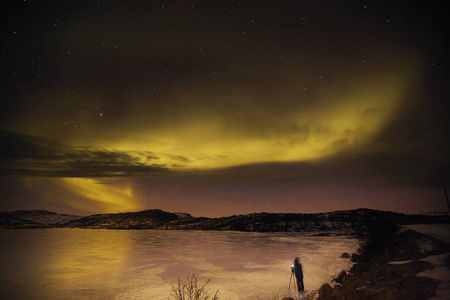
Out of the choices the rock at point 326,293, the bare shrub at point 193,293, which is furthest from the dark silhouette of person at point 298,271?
the bare shrub at point 193,293

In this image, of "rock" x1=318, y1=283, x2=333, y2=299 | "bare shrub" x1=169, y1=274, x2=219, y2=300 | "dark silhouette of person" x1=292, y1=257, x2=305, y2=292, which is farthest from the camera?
"dark silhouette of person" x1=292, y1=257, x2=305, y2=292

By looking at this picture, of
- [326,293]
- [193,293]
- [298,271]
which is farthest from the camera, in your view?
[298,271]

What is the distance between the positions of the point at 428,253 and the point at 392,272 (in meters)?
5.46

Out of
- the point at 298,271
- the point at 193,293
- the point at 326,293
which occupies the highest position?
the point at 298,271

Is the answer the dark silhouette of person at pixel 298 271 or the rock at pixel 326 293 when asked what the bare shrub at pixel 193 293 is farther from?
the rock at pixel 326 293

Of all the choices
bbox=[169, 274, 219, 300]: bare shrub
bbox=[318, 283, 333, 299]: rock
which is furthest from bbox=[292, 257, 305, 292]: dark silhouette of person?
bbox=[169, 274, 219, 300]: bare shrub

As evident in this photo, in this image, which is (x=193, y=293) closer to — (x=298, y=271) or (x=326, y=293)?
(x=298, y=271)

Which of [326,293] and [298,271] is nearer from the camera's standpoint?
[326,293]

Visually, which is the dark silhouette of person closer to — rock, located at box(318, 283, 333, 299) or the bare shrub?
rock, located at box(318, 283, 333, 299)

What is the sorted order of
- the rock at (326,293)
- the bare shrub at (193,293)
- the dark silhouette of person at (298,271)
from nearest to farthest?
the rock at (326,293)
the bare shrub at (193,293)
the dark silhouette of person at (298,271)

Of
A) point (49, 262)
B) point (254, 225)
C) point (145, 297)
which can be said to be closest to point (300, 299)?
point (145, 297)

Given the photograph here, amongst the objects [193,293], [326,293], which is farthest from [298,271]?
[193,293]

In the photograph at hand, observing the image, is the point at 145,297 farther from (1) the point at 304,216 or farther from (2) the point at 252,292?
(1) the point at 304,216

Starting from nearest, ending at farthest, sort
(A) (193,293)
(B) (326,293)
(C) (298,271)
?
(B) (326,293) < (A) (193,293) < (C) (298,271)
